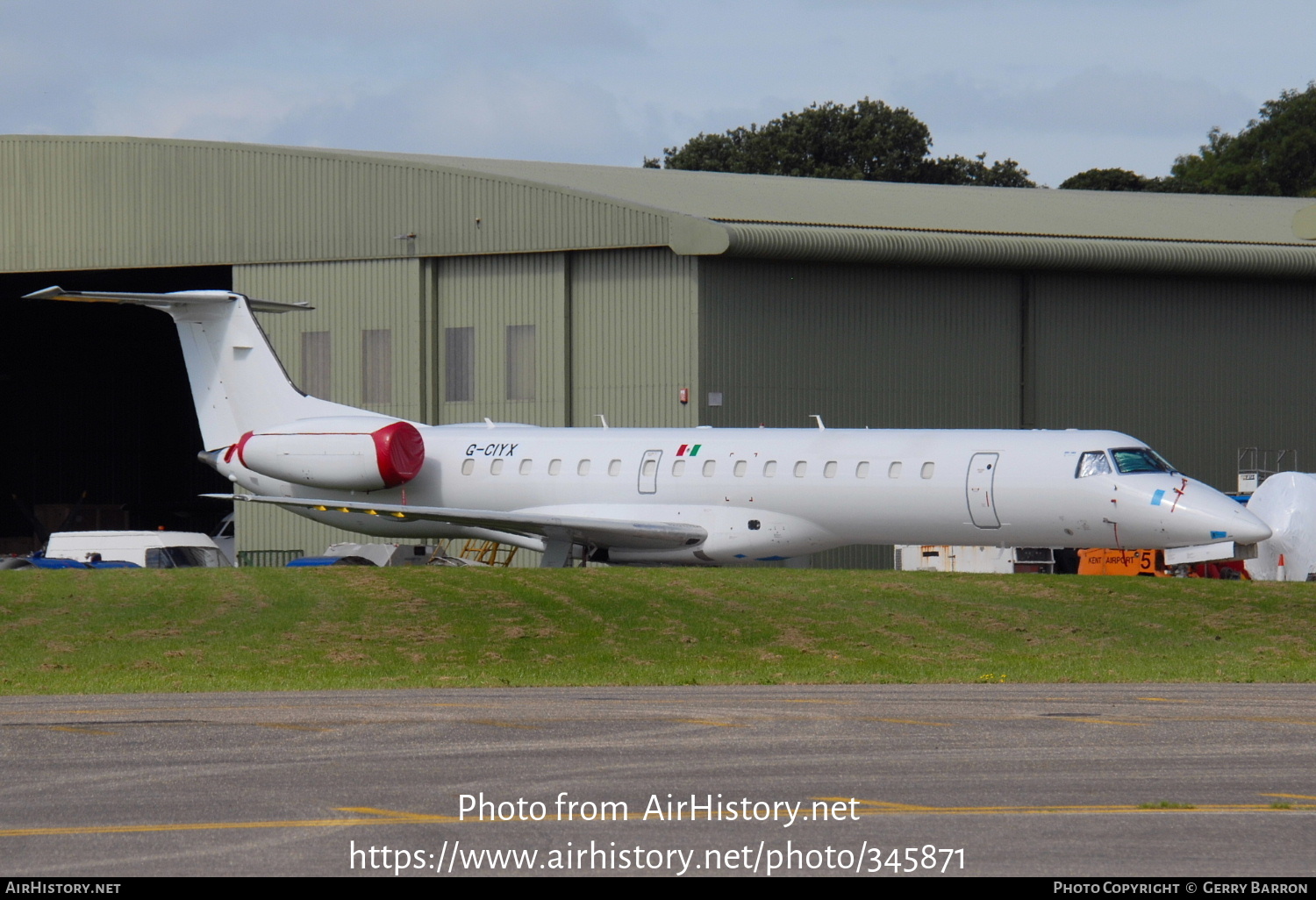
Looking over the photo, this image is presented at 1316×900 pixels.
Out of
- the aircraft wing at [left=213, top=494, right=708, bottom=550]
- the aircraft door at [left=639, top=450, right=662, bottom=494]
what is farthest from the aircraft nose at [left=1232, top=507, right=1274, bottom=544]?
the aircraft door at [left=639, top=450, right=662, bottom=494]

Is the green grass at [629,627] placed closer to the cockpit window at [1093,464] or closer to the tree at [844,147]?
the cockpit window at [1093,464]

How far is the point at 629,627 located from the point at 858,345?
17.3 metres

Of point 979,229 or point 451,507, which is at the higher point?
point 979,229

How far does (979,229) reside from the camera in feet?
141

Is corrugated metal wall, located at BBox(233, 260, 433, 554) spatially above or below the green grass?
above

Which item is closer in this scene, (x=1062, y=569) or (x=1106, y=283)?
(x=1062, y=569)

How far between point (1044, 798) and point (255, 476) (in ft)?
93.8

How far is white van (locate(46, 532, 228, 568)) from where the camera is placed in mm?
38500

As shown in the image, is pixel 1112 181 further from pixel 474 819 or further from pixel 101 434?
pixel 474 819

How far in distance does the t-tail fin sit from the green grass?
307 inches

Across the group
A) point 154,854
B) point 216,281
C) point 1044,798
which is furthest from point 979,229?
point 154,854

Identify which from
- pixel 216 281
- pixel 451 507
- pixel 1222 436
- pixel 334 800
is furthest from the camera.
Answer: pixel 216 281

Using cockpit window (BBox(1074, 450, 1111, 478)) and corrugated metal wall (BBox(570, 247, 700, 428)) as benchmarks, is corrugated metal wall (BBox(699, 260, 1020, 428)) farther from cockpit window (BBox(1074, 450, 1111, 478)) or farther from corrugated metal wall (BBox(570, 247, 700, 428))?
cockpit window (BBox(1074, 450, 1111, 478))

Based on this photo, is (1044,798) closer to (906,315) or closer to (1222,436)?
(906,315)
